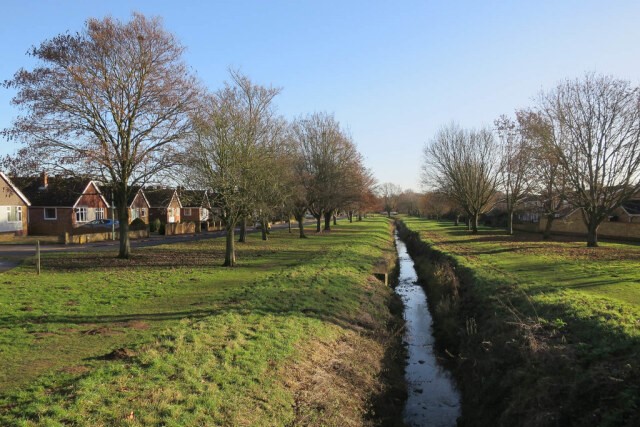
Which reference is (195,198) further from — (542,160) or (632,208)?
(632,208)

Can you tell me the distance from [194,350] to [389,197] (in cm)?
14482

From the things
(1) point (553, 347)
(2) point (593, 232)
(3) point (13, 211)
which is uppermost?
(3) point (13, 211)

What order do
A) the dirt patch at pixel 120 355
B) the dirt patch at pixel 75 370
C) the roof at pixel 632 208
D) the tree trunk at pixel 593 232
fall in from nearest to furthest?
1. the dirt patch at pixel 75 370
2. the dirt patch at pixel 120 355
3. the tree trunk at pixel 593 232
4. the roof at pixel 632 208

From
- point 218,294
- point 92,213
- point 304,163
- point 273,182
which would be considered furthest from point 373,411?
point 92,213

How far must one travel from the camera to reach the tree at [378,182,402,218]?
14012 cm

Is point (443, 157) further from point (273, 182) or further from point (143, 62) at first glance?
point (143, 62)

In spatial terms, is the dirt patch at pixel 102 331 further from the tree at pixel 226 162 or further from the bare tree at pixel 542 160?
the bare tree at pixel 542 160

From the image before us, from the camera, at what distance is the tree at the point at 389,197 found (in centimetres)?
14012

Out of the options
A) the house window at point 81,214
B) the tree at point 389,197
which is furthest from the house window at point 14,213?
the tree at point 389,197

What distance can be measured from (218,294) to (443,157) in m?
46.8

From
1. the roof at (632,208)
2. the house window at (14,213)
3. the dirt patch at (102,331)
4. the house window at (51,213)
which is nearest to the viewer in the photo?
the dirt patch at (102,331)

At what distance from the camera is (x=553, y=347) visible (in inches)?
370

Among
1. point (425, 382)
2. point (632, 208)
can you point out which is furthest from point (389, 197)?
point (425, 382)

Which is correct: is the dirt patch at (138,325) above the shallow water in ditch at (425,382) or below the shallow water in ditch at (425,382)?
above
